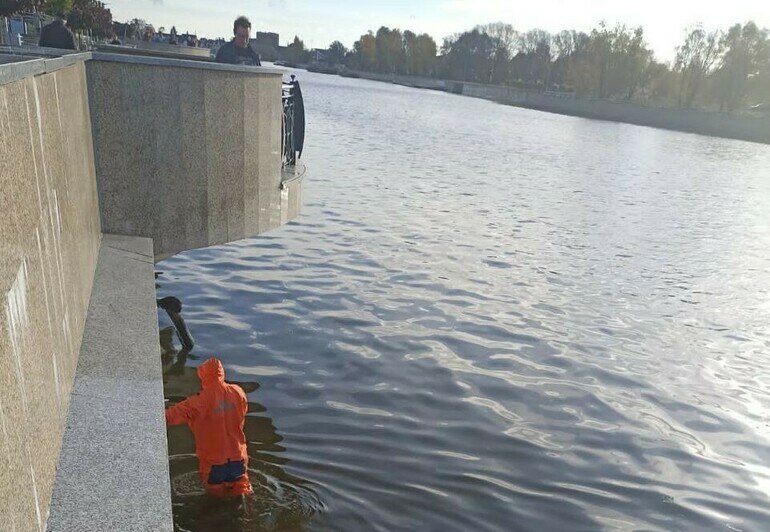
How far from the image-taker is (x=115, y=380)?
4848 millimetres

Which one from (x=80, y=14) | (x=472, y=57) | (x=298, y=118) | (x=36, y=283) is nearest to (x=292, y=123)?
(x=298, y=118)

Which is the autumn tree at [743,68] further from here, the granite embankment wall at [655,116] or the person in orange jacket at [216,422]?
the person in orange jacket at [216,422]

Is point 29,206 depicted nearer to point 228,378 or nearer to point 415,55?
point 228,378

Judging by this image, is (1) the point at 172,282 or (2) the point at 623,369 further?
(1) the point at 172,282

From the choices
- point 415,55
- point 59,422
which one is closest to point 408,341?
point 59,422

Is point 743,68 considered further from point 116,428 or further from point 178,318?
point 116,428

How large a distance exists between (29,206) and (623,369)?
310 inches

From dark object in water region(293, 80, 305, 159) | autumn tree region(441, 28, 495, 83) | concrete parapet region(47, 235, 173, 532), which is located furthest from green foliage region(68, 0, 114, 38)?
autumn tree region(441, 28, 495, 83)

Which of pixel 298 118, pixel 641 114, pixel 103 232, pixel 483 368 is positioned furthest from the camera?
pixel 641 114

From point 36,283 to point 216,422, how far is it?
2197 millimetres

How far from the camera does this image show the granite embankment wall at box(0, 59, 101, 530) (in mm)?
2723

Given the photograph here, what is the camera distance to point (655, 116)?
8138 centimetres

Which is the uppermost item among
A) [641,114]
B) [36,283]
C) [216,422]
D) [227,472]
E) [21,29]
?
[36,283]

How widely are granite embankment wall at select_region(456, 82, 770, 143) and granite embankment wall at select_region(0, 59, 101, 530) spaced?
71700 mm
